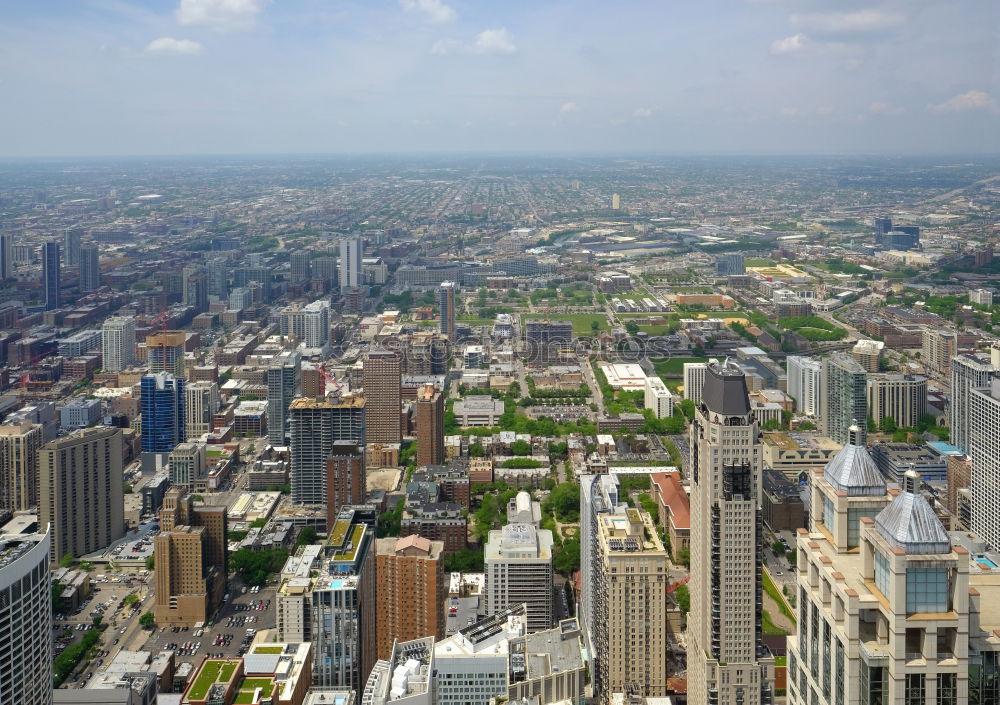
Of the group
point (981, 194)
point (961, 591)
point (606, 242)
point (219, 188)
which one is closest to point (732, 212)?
point (606, 242)

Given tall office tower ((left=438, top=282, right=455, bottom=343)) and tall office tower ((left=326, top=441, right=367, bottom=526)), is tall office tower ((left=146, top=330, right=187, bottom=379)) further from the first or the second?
tall office tower ((left=326, top=441, right=367, bottom=526))

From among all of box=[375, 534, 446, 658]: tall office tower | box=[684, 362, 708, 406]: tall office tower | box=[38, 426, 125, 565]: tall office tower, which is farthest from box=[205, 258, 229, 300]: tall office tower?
box=[375, 534, 446, 658]: tall office tower

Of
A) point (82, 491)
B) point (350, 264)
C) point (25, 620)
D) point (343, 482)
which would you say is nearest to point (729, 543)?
A: point (25, 620)

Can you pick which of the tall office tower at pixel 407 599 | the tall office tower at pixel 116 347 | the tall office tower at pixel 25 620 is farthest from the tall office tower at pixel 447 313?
the tall office tower at pixel 25 620

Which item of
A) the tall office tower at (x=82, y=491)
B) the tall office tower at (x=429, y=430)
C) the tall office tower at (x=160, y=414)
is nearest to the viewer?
the tall office tower at (x=82, y=491)

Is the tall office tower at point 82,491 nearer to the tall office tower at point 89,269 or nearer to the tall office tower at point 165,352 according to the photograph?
the tall office tower at point 165,352

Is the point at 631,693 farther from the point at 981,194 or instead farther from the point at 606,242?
the point at 606,242
